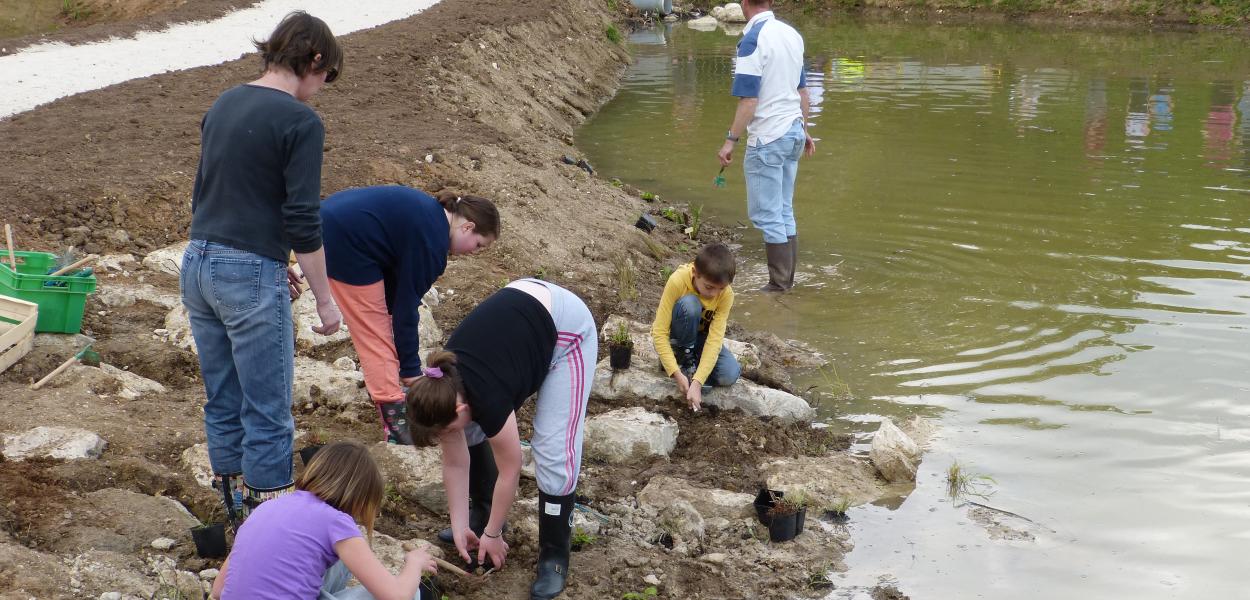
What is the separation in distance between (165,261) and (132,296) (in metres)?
0.49

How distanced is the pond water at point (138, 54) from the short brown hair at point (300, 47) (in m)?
6.09

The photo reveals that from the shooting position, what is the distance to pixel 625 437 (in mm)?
5621

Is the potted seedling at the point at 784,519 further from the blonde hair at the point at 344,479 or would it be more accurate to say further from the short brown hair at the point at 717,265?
the blonde hair at the point at 344,479

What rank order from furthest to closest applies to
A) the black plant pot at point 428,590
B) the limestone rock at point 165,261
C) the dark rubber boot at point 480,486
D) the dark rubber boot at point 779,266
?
1. the dark rubber boot at point 779,266
2. the limestone rock at point 165,261
3. the dark rubber boot at point 480,486
4. the black plant pot at point 428,590

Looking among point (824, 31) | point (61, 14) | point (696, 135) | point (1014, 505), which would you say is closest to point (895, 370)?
point (1014, 505)

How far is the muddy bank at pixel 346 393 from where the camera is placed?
13.2 feet

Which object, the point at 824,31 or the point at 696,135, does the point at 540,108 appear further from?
the point at 824,31

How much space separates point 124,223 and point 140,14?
40.4 feet

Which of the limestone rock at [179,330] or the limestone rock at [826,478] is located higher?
the limestone rock at [179,330]

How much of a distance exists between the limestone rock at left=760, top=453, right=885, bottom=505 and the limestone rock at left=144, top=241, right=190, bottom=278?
11.9 ft

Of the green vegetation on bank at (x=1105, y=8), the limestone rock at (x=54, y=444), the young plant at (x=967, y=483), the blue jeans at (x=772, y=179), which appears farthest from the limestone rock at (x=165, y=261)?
the green vegetation on bank at (x=1105, y=8)

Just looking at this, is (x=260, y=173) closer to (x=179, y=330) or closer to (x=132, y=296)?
(x=179, y=330)

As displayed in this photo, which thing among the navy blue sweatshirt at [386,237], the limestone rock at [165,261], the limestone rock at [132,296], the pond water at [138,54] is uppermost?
the pond water at [138,54]

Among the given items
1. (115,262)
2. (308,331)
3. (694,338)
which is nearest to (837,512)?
(694,338)
